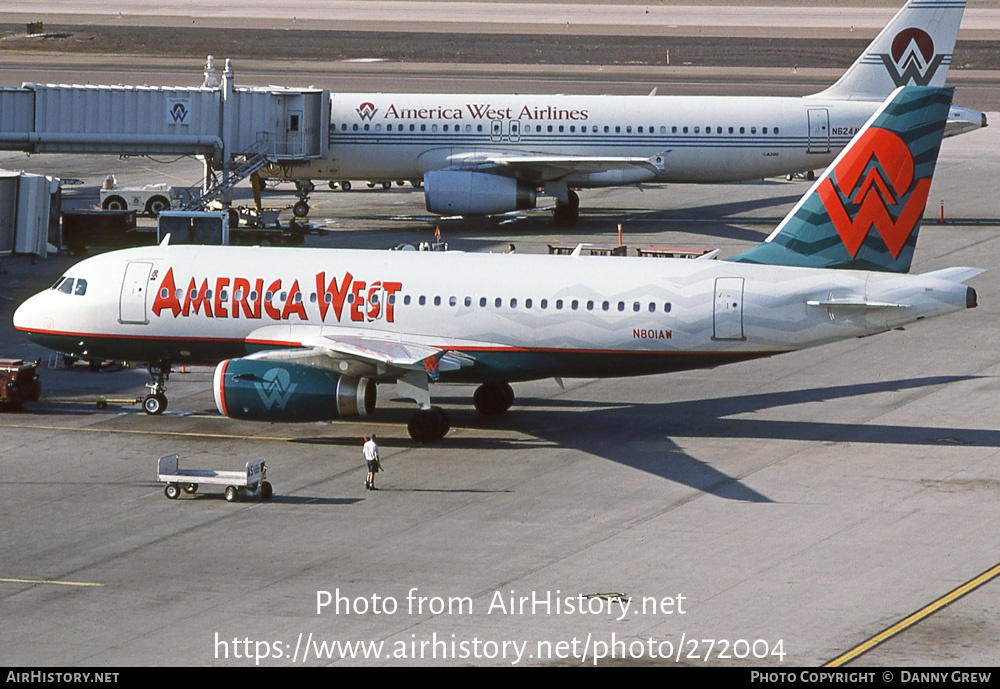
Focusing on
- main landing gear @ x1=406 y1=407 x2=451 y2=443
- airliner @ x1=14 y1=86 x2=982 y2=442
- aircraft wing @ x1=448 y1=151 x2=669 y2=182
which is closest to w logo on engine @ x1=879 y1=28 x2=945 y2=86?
aircraft wing @ x1=448 y1=151 x2=669 y2=182

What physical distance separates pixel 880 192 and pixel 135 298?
19621 millimetres

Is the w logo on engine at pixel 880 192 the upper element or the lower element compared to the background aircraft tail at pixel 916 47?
lower

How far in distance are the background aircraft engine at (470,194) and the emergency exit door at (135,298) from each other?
29.2m

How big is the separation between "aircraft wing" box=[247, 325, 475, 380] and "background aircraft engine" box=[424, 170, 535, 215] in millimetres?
29897

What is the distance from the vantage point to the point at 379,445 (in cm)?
4000

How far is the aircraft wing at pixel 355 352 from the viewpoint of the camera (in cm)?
3809

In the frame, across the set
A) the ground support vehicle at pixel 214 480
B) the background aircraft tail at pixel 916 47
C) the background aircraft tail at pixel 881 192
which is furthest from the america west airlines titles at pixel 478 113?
the ground support vehicle at pixel 214 480

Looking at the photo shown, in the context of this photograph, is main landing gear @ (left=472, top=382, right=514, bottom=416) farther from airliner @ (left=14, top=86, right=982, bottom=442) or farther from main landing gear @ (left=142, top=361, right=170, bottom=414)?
main landing gear @ (left=142, top=361, right=170, bottom=414)

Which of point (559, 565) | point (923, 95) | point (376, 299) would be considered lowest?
point (559, 565)

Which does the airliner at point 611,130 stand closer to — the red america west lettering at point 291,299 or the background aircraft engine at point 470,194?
the background aircraft engine at point 470,194

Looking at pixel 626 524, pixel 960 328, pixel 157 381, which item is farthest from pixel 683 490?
pixel 960 328

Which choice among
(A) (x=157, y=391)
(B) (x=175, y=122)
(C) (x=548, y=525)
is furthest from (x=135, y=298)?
(B) (x=175, y=122)

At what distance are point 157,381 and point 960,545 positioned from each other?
875 inches

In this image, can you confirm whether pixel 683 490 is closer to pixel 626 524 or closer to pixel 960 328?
pixel 626 524
